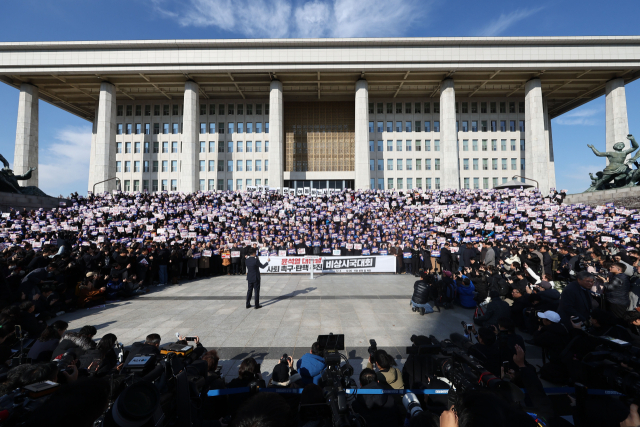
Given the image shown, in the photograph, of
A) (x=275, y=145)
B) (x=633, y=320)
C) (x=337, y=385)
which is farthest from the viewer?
(x=275, y=145)

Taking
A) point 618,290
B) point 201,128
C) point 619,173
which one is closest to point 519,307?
point 618,290

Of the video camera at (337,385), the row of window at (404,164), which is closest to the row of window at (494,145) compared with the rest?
the row of window at (404,164)

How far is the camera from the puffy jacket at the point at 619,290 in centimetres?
648

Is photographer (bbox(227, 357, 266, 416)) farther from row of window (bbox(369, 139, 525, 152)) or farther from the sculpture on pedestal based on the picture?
row of window (bbox(369, 139, 525, 152))

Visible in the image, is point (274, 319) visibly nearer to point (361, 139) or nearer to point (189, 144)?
point (361, 139)

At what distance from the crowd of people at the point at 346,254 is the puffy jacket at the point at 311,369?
0.05ft

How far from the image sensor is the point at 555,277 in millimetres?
12914

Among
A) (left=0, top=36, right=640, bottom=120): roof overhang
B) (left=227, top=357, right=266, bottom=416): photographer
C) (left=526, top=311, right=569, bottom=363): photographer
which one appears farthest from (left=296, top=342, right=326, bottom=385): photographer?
(left=0, top=36, right=640, bottom=120): roof overhang

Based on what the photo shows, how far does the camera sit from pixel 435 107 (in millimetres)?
54594

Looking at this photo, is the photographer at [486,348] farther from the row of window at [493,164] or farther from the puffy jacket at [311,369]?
the row of window at [493,164]

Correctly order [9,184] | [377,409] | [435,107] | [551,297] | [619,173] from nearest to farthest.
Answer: [377,409] < [551,297] < [9,184] < [619,173] < [435,107]

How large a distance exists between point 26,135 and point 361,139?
48290mm

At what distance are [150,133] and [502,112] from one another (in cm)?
6300

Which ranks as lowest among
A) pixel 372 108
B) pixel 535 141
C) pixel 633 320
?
pixel 633 320
